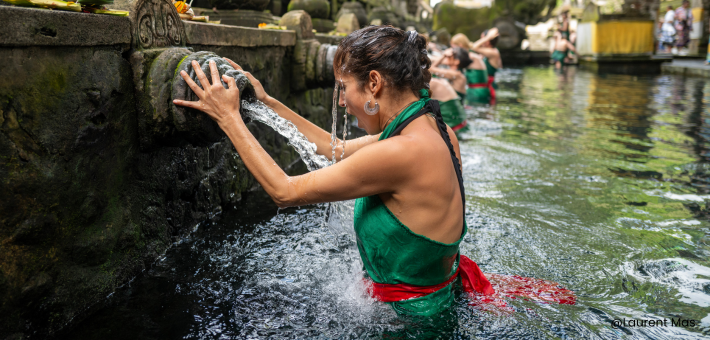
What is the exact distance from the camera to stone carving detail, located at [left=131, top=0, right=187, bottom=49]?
237 cm

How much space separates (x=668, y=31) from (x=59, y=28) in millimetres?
21585

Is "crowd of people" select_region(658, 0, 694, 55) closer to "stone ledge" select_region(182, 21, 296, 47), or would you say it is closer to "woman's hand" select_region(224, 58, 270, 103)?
"stone ledge" select_region(182, 21, 296, 47)

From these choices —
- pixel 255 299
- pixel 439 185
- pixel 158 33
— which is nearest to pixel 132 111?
pixel 158 33

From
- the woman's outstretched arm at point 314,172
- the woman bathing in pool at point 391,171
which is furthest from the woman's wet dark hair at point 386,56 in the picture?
the woman's outstretched arm at point 314,172

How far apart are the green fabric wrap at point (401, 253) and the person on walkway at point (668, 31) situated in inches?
785

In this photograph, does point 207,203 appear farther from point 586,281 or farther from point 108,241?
point 586,281

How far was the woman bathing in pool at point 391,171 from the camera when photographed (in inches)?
72.3

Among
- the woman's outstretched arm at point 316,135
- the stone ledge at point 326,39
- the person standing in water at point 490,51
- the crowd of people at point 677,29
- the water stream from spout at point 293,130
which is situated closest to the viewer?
the water stream from spout at point 293,130

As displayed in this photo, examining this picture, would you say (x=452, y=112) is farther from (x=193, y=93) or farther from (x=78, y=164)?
(x=78, y=164)

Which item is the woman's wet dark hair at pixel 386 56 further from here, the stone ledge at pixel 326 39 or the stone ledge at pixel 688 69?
the stone ledge at pixel 688 69

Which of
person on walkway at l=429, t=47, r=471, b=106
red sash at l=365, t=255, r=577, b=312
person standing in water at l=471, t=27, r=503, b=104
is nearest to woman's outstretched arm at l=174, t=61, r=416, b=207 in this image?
red sash at l=365, t=255, r=577, b=312

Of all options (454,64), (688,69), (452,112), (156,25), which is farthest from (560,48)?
(156,25)

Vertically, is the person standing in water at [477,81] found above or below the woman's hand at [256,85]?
below

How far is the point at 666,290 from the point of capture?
102 inches
